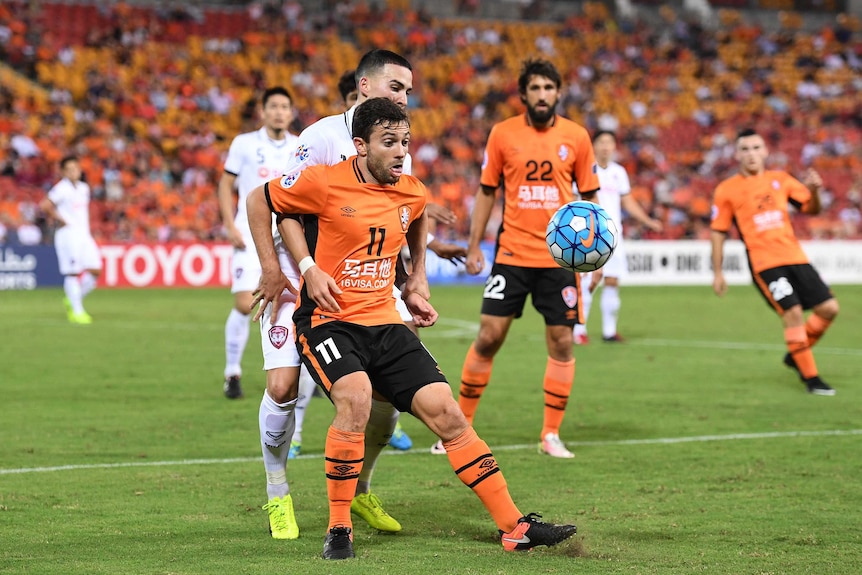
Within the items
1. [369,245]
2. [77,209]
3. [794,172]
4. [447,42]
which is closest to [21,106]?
[77,209]

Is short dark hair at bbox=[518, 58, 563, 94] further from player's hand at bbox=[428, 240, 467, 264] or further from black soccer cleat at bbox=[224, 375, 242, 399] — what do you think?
black soccer cleat at bbox=[224, 375, 242, 399]

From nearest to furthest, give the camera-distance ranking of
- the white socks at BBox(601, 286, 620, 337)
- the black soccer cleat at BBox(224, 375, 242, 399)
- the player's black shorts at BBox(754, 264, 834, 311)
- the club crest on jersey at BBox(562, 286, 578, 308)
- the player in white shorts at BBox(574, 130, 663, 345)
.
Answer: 1. the club crest on jersey at BBox(562, 286, 578, 308)
2. the black soccer cleat at BBox(224, 375, 242, 399)
3. the player's black shorts at BBox(754, 264, 834, 311)
4. the player in white shorts at BBox(574, 130, 663, 345)
5. the white socks at BBox(601, 286, 620, 337)

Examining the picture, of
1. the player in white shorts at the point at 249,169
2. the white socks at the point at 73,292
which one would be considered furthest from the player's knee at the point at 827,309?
the white socks at the point at 73,292

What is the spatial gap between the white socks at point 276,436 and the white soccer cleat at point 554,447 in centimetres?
256

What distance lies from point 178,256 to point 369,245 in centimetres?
2070

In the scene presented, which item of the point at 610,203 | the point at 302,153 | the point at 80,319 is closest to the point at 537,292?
the point at 302,153

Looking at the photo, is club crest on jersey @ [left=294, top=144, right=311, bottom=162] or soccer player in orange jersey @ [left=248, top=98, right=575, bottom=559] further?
club crest on jersey @ [left=294, top=144, right=311, bottom=162]

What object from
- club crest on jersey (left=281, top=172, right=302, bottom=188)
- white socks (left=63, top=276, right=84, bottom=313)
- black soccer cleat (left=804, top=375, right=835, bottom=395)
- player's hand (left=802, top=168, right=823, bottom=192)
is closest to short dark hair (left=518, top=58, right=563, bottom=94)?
club crest on jersey (left=281, top=172, right=302, bottom=188)

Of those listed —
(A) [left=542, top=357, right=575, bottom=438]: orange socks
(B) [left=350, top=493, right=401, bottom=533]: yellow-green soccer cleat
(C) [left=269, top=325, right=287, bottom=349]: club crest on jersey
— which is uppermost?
(C) [left=269, top=325, right=287, bottom=349]: club crest on jersey

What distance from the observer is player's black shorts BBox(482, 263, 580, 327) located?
24.6ft

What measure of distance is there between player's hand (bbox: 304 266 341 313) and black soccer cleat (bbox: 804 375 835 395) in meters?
6.80

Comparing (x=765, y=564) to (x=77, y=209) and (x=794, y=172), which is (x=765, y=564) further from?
(x=794, y=172)

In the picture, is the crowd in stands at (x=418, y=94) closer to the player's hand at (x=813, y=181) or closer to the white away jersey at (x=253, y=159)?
the white away jersey at (x=253, y=159)

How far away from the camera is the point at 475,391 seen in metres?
7.81
